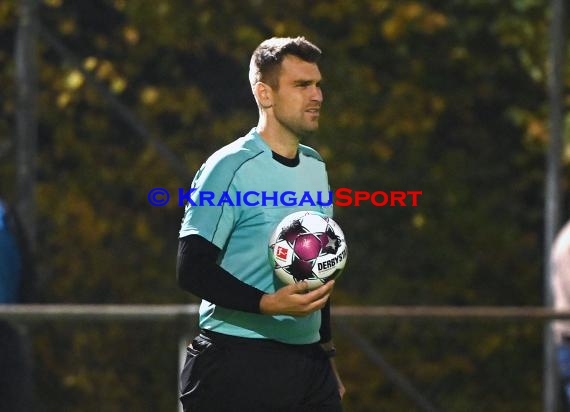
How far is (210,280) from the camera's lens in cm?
369

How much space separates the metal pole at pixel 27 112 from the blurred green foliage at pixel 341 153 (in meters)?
0.25

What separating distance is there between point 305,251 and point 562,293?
11.6 ft

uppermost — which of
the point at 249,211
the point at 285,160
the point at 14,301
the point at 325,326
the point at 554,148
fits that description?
the point at 554,148

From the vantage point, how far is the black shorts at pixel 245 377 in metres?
3.83

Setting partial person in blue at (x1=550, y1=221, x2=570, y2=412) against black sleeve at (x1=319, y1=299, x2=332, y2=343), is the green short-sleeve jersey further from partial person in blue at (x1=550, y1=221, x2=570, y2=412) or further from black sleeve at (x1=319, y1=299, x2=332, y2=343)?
partial person in blue at (x1=550, y1=221, x2=570, y2=412)

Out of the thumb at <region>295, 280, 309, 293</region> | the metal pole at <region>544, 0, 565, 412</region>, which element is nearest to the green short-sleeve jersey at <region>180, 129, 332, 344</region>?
the thumb at <region>295, 280, 309, 293</region>

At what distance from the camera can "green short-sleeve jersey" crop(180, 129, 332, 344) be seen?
146 inches

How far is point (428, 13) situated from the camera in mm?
7988

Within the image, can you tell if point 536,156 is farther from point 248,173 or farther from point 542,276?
point 248,173

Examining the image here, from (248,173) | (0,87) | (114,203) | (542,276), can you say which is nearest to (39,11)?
(0,87)

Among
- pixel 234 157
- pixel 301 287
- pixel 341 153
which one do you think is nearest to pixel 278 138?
pixel 234 157

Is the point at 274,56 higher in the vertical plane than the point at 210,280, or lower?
higher

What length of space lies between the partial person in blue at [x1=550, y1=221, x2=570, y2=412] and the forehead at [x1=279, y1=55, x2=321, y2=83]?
3.17 metres

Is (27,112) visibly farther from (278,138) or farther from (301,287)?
(301,287)
